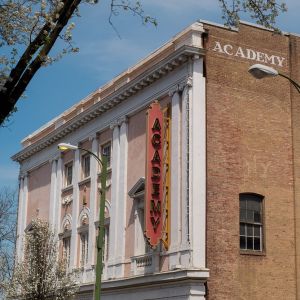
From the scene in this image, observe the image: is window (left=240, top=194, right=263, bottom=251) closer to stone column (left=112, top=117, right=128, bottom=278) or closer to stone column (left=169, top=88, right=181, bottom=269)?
stone column (left=169, top=88, right=181, bottom=269)

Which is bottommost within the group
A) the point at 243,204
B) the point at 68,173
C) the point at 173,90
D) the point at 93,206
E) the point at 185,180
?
the point at 243,204

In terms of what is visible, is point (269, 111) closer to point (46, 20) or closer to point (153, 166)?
point (153, 166)

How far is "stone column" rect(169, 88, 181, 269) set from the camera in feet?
80.7

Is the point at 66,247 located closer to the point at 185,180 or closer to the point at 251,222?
the point at 185,180

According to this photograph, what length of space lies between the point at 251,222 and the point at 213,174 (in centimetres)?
231

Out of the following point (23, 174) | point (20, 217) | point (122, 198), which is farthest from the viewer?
point (23, 174)

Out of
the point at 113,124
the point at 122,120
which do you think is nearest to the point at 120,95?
the point at 122,120

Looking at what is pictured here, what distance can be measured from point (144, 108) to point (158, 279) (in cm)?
711

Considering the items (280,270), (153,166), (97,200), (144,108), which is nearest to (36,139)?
(97,200)

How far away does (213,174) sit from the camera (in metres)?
24.7

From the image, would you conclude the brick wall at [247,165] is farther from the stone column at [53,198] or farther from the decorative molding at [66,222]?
the stone column at [53,198]

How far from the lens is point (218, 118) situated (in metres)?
25.3

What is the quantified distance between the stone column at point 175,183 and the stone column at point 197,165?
0.79m

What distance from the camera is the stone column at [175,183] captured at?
2461cm
